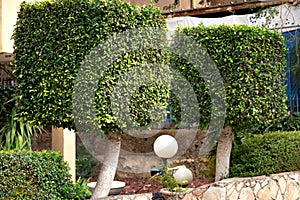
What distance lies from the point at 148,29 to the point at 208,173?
3487 millimetres

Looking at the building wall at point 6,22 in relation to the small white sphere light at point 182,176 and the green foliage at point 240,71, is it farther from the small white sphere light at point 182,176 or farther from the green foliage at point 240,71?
the small white sphere light at point 182,176

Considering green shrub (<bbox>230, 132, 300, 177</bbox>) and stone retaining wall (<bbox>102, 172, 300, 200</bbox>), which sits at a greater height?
green shrub (<bbox>230, 132, 300, 177</bbox>)

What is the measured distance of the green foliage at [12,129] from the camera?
895 cm

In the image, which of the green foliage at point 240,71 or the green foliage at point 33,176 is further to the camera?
the green foliage at point 240,71

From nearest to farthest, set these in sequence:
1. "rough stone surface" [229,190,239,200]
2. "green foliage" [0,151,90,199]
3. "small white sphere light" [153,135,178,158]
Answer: "green foliage" [0,151,90,199]
"rough stone surface" [229,190,239,200]
"small white sphere light" [153,135,178,158]

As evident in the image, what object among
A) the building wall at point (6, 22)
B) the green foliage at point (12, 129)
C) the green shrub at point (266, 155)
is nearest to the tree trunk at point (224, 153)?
the green shrub at point (266, 155)

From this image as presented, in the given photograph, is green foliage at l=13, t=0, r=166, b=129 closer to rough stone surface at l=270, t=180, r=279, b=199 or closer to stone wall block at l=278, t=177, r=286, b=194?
rough stone surface at l=270, t=180, r=279, b=199

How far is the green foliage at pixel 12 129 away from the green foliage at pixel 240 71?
2.88 metres

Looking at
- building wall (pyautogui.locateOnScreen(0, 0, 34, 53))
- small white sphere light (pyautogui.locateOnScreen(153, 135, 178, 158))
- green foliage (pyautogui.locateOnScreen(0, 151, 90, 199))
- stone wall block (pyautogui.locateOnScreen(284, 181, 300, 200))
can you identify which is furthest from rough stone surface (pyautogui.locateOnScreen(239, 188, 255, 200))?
building wall (pyautogui.locateOnScreen(0, 0, 34, 53))

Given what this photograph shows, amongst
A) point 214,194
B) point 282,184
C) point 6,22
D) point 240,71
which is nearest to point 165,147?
point 214,194

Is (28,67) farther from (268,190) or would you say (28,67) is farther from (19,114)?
(268,190)

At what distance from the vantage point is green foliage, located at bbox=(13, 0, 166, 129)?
267 inches

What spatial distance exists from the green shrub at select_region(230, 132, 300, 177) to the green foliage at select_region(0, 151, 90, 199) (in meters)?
2.86

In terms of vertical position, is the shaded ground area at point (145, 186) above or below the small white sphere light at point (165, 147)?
below
